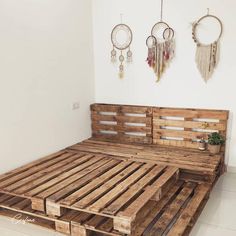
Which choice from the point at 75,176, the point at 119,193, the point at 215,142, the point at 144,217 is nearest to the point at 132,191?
A: the point at 119,193

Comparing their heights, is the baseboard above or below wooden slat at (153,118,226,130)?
below

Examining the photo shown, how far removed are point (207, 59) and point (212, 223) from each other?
197 centimetres

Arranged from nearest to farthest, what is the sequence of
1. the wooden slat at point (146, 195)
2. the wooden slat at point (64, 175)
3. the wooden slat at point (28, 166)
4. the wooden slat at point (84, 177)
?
the wooden slat at point (146, 195)
the wooden slat at point (84, 177)
the wooden slat at point (64, 175)
the wooden slat at point (28, 166)

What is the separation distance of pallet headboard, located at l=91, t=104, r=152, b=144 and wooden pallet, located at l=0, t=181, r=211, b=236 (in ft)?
4.15

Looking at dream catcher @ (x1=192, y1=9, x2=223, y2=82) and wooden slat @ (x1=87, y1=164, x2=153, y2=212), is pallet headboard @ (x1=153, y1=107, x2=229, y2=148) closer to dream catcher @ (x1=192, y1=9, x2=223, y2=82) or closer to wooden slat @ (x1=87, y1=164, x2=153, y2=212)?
dream catcher @ (x1=192, y1=9, x2=223, y2=82)

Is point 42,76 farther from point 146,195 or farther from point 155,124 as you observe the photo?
point 146,195

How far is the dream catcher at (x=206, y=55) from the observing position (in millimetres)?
3473

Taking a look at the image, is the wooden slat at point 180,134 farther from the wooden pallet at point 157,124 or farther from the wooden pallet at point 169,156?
the wooden pallet at point 169,156

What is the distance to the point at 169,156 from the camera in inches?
135

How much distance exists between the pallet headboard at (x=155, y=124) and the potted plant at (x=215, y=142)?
3.6 inches

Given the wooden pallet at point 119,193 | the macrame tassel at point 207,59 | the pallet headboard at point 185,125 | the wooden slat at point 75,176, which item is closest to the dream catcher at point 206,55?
the macrame tassel at point 207,59

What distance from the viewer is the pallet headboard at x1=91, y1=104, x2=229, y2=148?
361 centimetres

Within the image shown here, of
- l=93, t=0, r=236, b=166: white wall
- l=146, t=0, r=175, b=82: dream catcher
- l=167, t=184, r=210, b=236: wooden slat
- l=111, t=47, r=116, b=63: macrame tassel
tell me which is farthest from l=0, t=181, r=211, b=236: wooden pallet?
l=111, t=47, r=116, b=63: macrame tassel

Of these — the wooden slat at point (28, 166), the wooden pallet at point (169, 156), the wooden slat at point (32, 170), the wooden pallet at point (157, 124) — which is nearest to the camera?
the wooden slat at point (32, 170)
